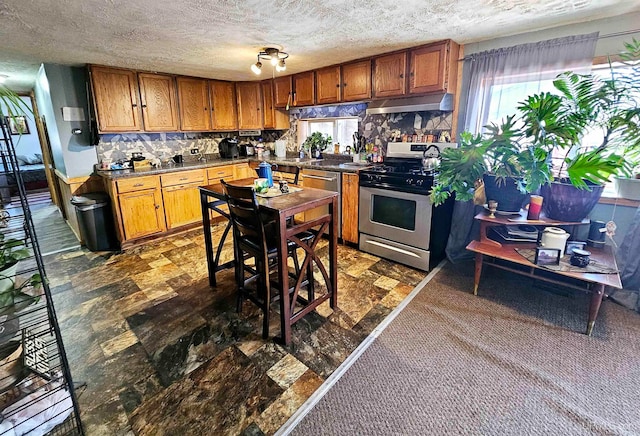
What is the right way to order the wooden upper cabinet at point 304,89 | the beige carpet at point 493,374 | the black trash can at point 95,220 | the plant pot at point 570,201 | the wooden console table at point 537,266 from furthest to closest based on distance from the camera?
the wooden upper cabinet at point 304,89
the black trash can at point 95,220
the plant pot at point 570,201
the wooden console table at point 537,266
the beige carpet at point 493,374

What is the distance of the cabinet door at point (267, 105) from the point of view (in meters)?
4.81

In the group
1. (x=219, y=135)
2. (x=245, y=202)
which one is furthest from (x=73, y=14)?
(x=219, y=135)

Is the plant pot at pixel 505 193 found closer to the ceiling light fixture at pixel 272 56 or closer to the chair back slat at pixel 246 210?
the chair back slat at pixel 246 210

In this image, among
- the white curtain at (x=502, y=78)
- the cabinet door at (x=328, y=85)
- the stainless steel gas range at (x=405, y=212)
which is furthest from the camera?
the cabinet door at (x=328, y=85)

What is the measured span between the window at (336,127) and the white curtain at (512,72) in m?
1.50

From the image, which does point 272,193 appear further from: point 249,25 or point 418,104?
point 418,104

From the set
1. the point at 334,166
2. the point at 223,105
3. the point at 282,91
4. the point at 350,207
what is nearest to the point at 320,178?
the point at 334,166

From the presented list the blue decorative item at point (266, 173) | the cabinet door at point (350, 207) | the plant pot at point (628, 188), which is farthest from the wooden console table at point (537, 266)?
the blue decorative item at point (266, 173)

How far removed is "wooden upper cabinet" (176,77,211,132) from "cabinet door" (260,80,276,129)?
85cm

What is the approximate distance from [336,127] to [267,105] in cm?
126

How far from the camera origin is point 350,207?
11.7ft

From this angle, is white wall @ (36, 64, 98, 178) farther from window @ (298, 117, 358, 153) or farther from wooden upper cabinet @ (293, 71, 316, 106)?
window @ (298, 117, 358, 153)

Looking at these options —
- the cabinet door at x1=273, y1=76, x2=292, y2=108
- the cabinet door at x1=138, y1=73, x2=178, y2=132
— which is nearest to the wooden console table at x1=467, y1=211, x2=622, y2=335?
the cabinet door at x1=273, y1=76, x2=292, y2=108

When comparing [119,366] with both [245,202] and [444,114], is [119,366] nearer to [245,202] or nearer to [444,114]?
[245,202]
